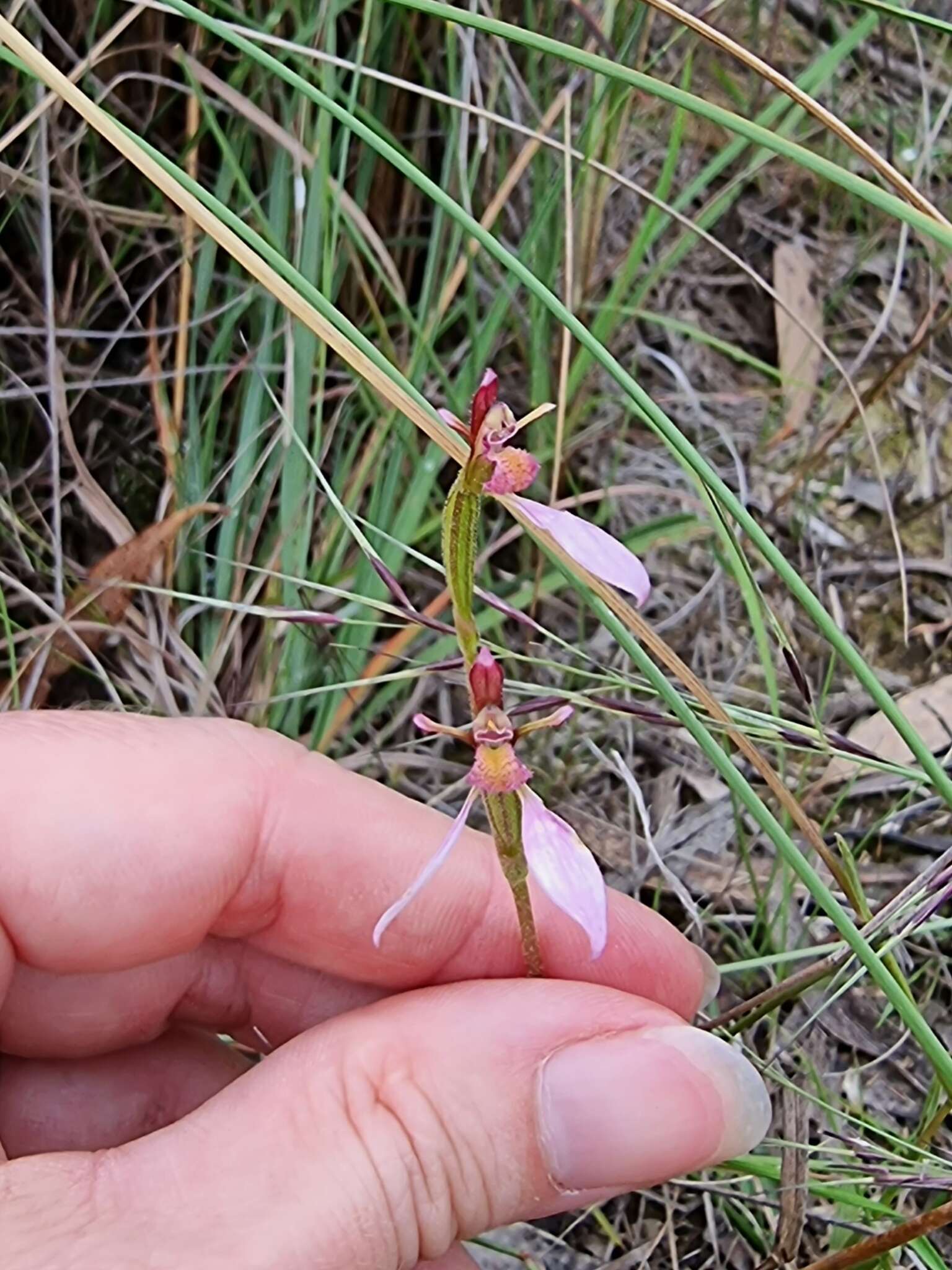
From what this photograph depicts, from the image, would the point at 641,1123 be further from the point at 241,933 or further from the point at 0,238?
the point at 0,238

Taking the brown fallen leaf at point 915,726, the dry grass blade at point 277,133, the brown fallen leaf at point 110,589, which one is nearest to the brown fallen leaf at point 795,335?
the brown fallen leaf at point 915,726

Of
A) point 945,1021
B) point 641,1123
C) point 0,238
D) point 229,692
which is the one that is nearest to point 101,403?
point 0,238

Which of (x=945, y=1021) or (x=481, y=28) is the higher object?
(x=481, y=28)

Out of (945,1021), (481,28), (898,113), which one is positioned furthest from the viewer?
(898,113)

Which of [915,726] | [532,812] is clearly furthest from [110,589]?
[915,726]

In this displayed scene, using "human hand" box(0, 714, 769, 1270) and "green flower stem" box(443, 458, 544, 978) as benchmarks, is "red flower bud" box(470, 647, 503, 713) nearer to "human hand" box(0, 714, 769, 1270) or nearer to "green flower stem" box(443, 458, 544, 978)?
"green flower stem" box(443, 458, 544, 978)

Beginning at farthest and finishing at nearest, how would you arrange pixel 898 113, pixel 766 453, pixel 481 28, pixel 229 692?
1. pixel 898 113
2. pixel 766 453
3. pixel 229 692
4. pixel 481 28
